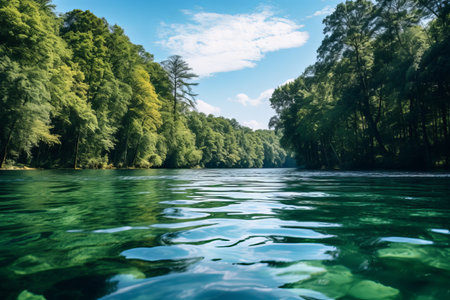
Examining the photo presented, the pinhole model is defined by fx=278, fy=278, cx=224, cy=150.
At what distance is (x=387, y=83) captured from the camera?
850 inches

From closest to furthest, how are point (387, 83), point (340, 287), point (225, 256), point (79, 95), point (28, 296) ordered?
point (28, 296) → point (340, 287) → point (225, 256) → point (387, 83) → point (79, 95)

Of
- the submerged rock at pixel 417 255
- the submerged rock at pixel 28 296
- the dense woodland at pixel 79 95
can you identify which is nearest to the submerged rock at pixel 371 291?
the submerged rock at pixel 417 255

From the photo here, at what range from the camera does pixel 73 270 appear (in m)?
1.63

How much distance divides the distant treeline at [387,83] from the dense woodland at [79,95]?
21.3 m

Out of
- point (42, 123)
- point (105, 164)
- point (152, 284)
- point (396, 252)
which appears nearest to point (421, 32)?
point (396, 252)

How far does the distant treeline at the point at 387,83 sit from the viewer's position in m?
18.4

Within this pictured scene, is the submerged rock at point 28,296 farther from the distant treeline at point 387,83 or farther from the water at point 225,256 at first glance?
the distant treeline at point 387,83

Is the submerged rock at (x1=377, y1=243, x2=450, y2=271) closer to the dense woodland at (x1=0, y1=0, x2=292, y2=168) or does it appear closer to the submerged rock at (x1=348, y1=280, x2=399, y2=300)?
the submerged rock at (x1=348, y1=280, x2=399, y2=300)

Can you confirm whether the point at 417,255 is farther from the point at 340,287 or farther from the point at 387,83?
the point at 387,83

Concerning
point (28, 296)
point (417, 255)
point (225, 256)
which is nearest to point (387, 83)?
point (417, 255)

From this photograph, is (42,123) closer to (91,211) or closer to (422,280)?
(91,211)

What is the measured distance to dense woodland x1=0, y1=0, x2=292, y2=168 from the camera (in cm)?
1964

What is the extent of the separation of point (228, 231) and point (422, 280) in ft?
5.20

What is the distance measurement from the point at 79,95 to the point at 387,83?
29165mm
